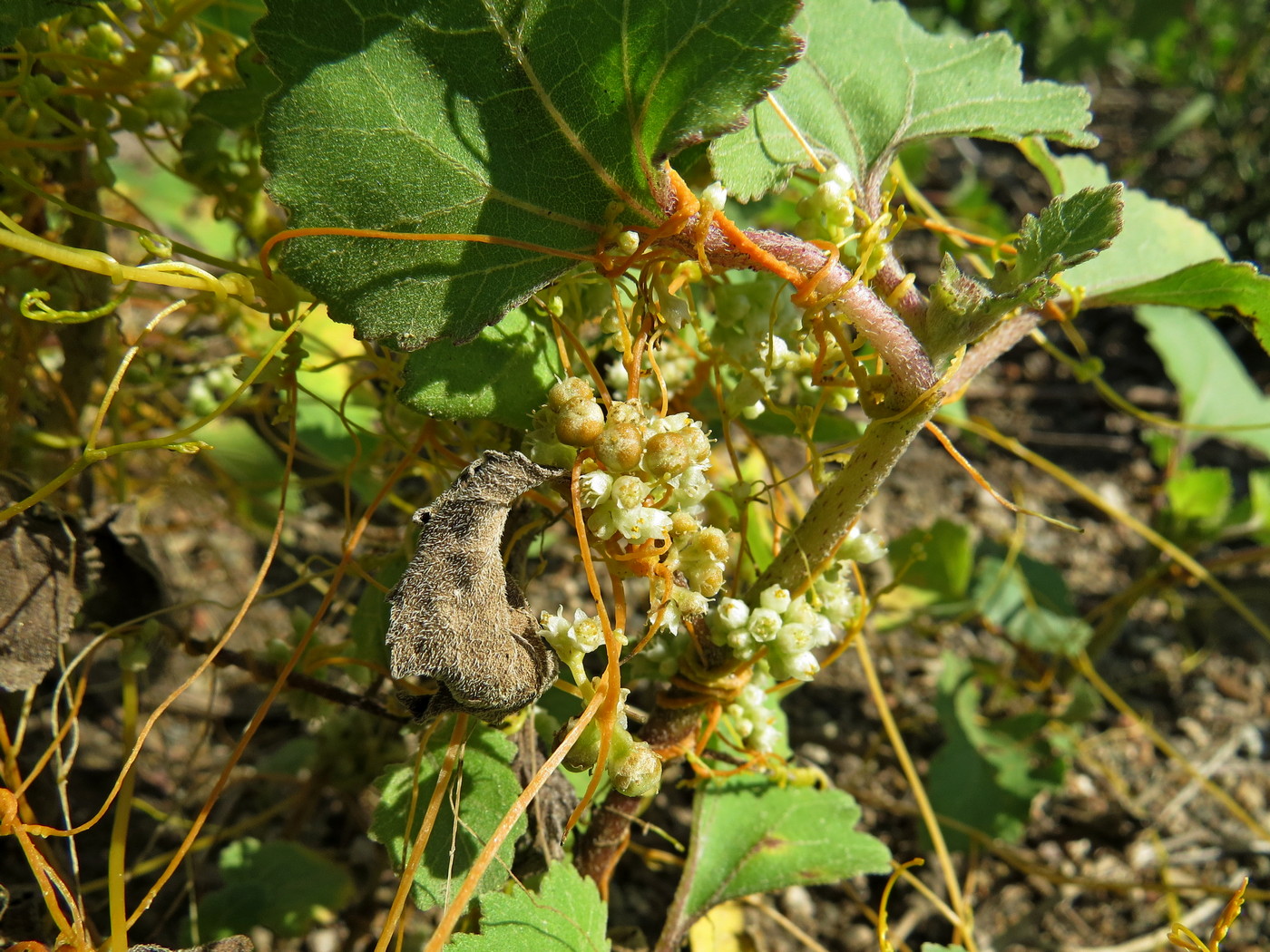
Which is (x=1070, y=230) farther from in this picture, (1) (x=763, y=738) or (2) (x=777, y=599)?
(1) (x=763, y=738)

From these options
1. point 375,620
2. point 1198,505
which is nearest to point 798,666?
point 375,620

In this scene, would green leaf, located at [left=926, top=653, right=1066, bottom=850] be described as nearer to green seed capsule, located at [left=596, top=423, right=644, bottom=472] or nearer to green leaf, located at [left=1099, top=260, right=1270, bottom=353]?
green leaf, located at [left=1099, top=260, right=1270, bottom=353]

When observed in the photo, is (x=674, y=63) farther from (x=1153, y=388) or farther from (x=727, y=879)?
(x=1153, y=388)

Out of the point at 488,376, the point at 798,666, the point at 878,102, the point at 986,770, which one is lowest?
the point at 986,770

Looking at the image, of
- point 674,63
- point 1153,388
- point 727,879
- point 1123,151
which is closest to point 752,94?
point 674,63

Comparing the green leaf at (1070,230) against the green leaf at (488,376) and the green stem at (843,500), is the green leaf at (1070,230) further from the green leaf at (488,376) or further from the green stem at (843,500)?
the green leaf at (488,376)

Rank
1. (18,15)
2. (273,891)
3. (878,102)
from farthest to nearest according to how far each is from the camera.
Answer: (273,891)
(878,102)
(18,15)
